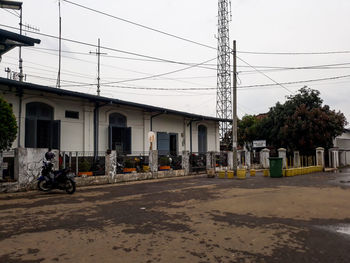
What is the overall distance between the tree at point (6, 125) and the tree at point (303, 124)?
826 inches

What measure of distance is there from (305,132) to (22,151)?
21449mm

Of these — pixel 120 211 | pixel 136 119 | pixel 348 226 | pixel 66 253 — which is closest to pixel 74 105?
pixel 136 119

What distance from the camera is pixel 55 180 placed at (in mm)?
9984

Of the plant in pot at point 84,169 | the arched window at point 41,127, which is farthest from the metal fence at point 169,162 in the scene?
the arched window at point 41,127

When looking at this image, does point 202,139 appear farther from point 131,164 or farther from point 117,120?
point 131,164

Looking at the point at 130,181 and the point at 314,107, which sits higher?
the point at 314,107

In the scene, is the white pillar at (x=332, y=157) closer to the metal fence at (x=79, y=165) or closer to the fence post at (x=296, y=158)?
the fence post at (x=296, y=158)

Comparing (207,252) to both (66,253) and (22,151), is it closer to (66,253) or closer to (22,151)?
(66,253)

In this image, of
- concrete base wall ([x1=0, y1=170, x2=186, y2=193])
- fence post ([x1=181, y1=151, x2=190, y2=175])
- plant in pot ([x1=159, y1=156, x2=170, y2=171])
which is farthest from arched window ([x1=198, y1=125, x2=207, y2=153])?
plant in pot ([x1=159, y1=156, x2=170, y2=171])

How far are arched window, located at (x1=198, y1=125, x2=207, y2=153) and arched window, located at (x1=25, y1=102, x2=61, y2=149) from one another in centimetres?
1238

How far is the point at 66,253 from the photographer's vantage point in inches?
159

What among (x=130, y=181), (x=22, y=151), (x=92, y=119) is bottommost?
(x=130, y=181)

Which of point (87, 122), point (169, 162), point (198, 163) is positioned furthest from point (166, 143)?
point (87, 122)

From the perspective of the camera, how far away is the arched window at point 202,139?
933 inches
